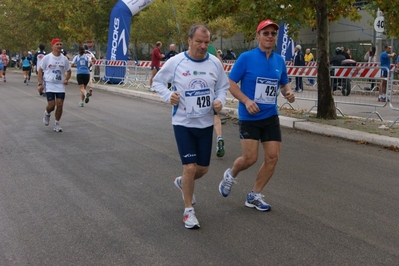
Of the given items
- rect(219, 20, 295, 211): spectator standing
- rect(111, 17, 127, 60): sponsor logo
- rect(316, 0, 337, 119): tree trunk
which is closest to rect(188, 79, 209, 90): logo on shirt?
rect(219, 20, 295, 211): spectator standing

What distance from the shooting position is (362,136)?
10.9 meters

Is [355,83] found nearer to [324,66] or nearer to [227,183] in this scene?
[324,66]

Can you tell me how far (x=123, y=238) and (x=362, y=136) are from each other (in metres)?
7.06

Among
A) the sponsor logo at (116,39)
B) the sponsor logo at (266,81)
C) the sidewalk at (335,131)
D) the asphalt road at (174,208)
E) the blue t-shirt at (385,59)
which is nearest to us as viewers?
the asphalt road at (174,208)

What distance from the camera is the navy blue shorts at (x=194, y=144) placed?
Answer: 17.6 ft

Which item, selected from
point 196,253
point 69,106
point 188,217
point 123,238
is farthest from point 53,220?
point 69,106

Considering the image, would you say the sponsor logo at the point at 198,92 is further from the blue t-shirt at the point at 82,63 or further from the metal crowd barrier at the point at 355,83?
the blue t-shirt at the point at 82,63

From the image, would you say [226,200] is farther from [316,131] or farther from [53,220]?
[316,131]

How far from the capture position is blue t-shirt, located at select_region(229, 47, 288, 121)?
231 inches

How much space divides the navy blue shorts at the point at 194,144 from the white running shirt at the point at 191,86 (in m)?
0.06

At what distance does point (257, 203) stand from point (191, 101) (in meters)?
1.44

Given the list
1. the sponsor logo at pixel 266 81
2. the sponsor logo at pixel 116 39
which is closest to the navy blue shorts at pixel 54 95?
the sponsor logo at pixel 266 81

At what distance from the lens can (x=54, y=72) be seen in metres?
11.7

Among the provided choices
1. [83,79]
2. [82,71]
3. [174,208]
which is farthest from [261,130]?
[82,71]
